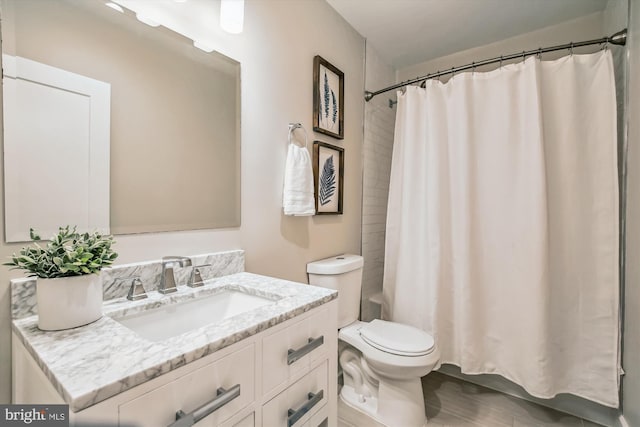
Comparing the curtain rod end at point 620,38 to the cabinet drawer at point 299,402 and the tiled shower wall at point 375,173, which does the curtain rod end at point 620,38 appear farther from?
the cabinet drawer at point 299,402

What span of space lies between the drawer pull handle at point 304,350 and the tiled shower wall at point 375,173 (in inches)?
52.3

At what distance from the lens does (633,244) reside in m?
1.38

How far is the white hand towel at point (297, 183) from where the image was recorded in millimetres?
1508

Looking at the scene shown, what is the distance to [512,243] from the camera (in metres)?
1.67

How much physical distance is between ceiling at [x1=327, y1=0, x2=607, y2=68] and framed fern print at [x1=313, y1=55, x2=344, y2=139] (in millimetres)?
430

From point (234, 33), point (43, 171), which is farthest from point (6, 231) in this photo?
point (234, 33)

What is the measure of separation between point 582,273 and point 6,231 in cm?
237

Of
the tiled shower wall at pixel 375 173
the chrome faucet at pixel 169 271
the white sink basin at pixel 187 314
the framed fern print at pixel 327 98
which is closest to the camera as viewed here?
the white sink basin at pixel 187 314

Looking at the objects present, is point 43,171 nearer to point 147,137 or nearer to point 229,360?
point 147,137

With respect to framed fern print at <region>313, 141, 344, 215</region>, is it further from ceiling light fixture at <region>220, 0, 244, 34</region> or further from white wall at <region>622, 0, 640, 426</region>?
white wall at <region>622, 0, 640, 426</region>

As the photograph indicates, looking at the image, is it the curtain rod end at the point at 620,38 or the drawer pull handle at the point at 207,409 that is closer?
the drawer pull handle at the point at 207,409

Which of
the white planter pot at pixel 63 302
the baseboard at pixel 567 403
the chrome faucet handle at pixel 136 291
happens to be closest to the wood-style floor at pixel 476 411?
the baseboard at pixel 567 403

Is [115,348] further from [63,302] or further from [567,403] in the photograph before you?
[567,403]

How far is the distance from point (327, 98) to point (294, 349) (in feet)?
4.92
